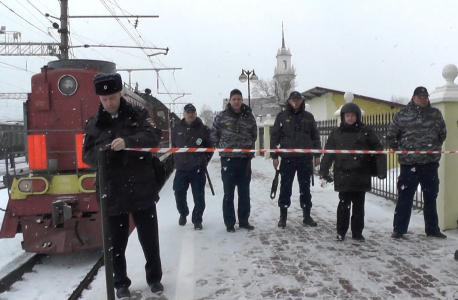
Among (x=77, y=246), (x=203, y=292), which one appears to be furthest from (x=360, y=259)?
(x=77, y=246)

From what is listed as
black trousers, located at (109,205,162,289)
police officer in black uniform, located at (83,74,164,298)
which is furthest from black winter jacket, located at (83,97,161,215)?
black trousers, located at (109,205,162,289)

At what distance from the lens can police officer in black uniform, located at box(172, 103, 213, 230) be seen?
5.80 m

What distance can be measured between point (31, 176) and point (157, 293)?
2.88 metres

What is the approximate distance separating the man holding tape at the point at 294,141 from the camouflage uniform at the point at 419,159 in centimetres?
117

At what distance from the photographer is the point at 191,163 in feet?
19.1

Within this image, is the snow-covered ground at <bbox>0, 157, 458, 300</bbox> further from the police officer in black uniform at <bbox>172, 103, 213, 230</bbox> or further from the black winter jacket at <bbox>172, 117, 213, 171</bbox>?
the black winter jacket at <bbox>172, 117, 213, 171</bbox>

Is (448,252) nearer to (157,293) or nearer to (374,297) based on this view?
(374,297)

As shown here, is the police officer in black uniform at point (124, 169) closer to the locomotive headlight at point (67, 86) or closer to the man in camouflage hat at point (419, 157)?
the locomotive headlight at point (67, 86)

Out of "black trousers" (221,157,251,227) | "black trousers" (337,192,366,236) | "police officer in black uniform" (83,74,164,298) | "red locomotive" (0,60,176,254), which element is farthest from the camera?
"black trousers" (221,157,251,227)

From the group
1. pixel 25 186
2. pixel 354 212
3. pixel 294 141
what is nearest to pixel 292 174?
pixel 294 141

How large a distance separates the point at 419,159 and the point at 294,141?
1666 mm

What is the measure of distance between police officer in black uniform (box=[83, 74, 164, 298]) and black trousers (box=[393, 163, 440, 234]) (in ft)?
11.0

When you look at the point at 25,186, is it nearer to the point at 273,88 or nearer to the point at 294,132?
the point at 294,132

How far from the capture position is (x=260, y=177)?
12.8 meters
